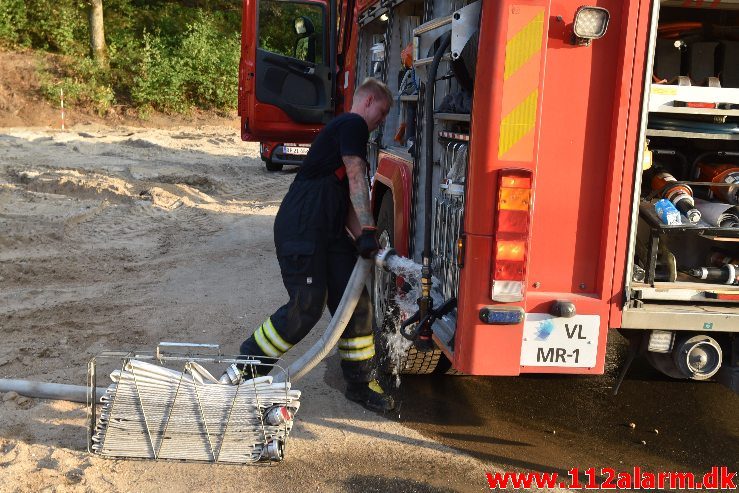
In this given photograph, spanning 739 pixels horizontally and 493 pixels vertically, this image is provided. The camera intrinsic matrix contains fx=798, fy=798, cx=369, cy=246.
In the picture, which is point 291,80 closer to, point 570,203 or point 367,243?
point 367,243

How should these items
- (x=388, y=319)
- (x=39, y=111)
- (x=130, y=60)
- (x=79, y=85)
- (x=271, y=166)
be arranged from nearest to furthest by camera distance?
(x=388, y=319), (x=271, y=166), (x=39, y=111), (x=79, y=85), (x=130, y=60)

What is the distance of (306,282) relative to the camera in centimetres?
406

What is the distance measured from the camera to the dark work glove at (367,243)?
393 centimetres

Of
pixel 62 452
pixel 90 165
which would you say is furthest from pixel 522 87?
pixel 90 165

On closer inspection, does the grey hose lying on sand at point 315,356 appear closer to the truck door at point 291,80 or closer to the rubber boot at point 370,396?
the rubber boot at point 370,396

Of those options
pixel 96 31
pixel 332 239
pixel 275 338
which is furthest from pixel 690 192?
pixel 96 31

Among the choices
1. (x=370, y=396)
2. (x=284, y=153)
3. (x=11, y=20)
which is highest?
(x=11, y=20)

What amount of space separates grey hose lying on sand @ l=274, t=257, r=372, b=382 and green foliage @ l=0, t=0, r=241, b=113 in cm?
1799

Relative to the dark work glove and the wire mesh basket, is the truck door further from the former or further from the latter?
the wire mesh basket

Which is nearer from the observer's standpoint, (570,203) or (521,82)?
(521,82)

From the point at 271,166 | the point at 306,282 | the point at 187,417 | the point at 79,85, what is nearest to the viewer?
the point at 187,417

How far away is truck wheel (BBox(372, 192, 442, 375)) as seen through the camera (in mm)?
4418

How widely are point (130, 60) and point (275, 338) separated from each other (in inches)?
764

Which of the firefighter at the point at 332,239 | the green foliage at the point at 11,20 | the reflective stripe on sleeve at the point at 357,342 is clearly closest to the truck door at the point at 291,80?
the firefighter at the point at 332,239
